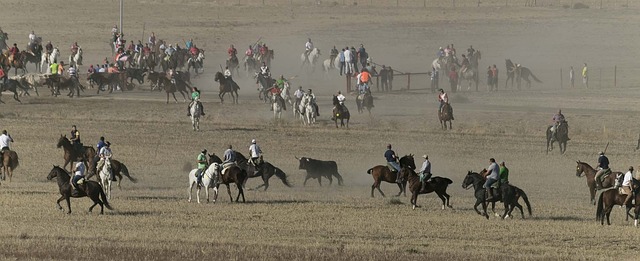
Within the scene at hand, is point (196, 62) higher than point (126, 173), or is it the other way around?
point (196, 62)

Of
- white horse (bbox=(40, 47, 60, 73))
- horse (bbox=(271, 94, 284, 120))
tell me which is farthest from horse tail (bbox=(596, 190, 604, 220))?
white horse (bbox=(40, 47, 60, 73))

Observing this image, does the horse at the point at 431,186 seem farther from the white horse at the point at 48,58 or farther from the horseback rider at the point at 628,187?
the white horse at the point at 48,58

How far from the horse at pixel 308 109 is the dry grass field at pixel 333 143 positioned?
0.48 m

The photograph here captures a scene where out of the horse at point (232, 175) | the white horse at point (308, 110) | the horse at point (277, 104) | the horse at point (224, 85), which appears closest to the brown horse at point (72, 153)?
the horse at point (232, 175)

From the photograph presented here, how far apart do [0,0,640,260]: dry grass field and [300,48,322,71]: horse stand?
1.10m

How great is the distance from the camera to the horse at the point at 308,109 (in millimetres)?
61013

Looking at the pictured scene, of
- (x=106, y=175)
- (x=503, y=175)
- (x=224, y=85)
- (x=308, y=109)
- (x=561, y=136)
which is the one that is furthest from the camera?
(x=224, y=85)

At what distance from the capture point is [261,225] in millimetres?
34156

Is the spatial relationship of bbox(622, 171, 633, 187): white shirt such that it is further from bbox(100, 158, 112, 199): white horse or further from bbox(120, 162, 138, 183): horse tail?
bbox(120, 162, 138, 183): horse tail

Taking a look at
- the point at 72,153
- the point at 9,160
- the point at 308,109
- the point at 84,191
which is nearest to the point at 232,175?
the point at 84,191

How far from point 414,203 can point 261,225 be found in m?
5.60

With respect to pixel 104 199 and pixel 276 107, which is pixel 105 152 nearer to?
pixel 104 199

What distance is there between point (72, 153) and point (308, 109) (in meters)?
19.3

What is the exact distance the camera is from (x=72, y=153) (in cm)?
4350
